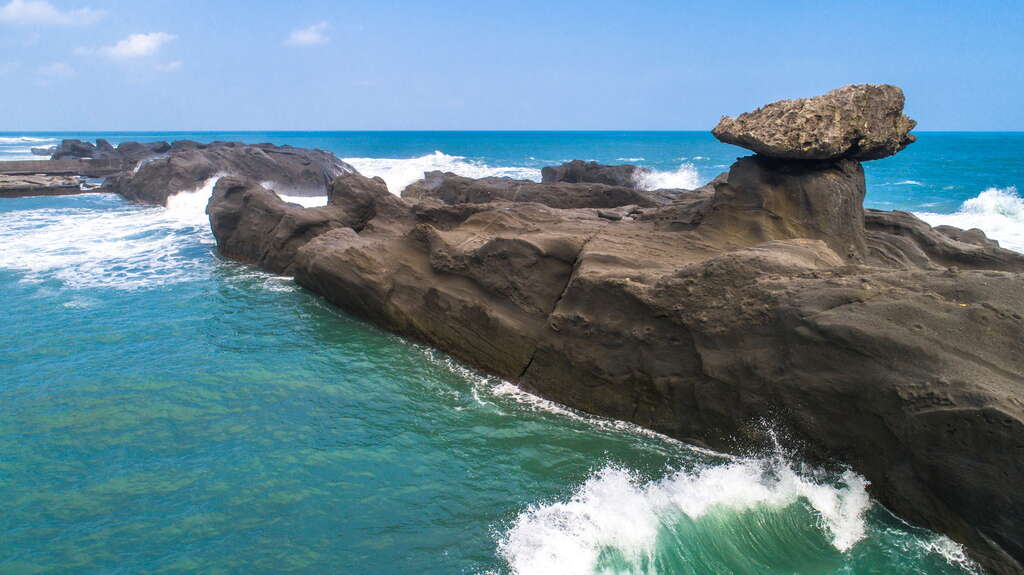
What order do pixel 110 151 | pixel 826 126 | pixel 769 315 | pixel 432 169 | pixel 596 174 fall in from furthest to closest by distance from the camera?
1. pixel 110 151
2. pixel 432 169
3. pixel 596 174
4. pixel 826 126
5. pixel 769 315

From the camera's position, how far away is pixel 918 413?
5.40 meters

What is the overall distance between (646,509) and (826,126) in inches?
228

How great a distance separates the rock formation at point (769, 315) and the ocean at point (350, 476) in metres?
0.44

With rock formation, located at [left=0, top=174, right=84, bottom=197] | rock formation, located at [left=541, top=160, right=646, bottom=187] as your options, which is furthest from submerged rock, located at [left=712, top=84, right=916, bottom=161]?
rock formation, located at [left=0, top=174, right=84, bottom=197]

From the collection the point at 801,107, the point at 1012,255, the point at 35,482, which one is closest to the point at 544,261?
the point at 801,107

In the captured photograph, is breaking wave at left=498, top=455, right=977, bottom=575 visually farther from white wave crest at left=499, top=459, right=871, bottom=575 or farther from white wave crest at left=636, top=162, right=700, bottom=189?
white wave crest at left=636, top=162, right=700, bottom=189

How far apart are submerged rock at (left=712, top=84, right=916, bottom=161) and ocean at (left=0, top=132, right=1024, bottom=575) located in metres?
4.23

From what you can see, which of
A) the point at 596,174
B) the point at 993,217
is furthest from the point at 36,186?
the point at 993,217

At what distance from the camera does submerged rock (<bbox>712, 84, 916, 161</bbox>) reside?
8.38 m

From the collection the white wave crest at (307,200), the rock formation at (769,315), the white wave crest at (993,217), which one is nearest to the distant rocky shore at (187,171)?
the white wave crest at (307,200)

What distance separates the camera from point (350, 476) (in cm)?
675

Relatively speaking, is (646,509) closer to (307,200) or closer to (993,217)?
(993,217)

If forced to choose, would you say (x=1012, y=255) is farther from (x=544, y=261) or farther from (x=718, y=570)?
(x=718, y=570)

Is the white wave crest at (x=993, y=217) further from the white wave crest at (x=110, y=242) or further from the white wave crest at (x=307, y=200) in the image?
the white wave crest at (x=307, y=200)
